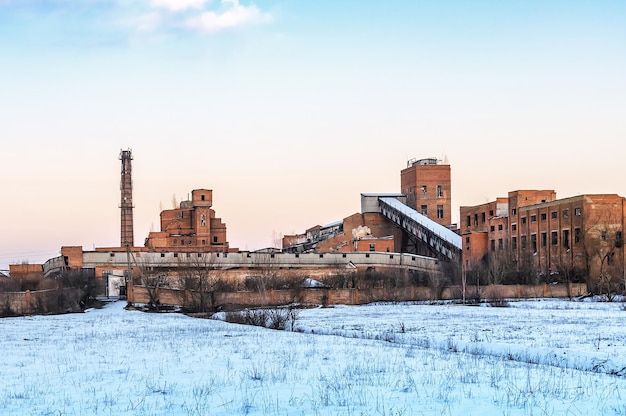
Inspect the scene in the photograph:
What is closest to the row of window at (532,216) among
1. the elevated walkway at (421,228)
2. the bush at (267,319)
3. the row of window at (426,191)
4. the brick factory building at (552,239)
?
the brick factory building at (552,239)

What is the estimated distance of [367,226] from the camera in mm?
87812

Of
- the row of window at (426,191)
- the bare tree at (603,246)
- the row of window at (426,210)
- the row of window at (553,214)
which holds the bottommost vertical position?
the bare tree at (603,246)

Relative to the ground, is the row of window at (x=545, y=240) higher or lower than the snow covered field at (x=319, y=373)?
higher

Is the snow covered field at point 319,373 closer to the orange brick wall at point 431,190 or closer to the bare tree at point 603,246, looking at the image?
the bare tree at point 603,246

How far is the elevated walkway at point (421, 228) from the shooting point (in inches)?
3044

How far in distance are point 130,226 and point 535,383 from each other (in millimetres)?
79053

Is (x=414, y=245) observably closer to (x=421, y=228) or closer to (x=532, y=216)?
(x=421, y=228)

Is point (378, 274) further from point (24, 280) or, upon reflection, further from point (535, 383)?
point (535, 383)

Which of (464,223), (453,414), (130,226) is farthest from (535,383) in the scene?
(130,226)

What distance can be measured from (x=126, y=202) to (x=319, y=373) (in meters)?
77.1

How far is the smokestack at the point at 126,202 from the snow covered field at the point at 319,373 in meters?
63.2

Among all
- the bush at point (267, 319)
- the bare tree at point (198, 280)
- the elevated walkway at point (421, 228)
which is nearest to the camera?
the bush at point (267, 319)

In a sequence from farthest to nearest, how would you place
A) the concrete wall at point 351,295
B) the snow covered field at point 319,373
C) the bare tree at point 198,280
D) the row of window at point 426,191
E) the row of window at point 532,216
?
1. the row of window at point 426,191
2. the row of window at point 532,216
3. the concrete wall at point 351,295
4. the bare tree at point 198,280
5. the snow covered field at point 319,373

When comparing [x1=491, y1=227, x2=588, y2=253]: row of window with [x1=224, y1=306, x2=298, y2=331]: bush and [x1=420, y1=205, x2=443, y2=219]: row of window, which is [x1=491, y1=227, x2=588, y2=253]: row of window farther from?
[x1=224, y1=306, x2=298, y2=331]: bush
